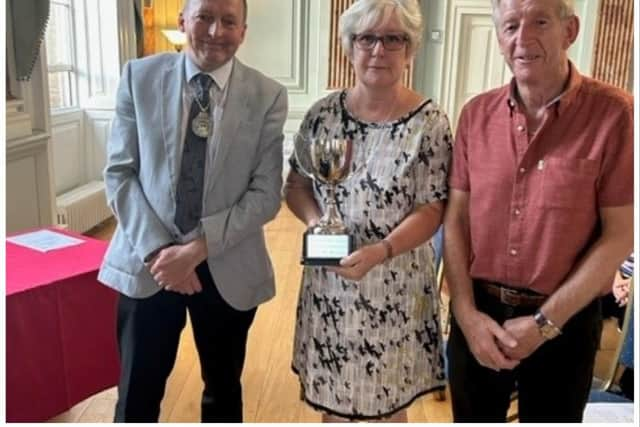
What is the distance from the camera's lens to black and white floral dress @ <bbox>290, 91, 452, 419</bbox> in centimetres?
138

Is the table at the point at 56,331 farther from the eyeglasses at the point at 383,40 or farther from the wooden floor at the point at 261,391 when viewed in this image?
the eyeglasses at the point at 383,40

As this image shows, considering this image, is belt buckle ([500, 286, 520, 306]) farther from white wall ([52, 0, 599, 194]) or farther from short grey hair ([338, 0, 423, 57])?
white wall ([52, 0, 599, 194])

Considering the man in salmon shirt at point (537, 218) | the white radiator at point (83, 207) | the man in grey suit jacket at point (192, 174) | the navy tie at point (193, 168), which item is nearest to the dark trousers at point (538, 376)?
the man in salmon shirt at point (537, 218)

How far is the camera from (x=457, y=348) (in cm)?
136

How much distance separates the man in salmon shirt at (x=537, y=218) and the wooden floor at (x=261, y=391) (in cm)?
109

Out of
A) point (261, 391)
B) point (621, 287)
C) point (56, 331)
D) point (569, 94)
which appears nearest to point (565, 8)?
point (569, 94)

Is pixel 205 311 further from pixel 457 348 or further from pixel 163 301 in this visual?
pixel 457 348

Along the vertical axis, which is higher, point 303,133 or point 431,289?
point 303,133

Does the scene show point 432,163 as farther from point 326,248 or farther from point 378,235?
point 326,248

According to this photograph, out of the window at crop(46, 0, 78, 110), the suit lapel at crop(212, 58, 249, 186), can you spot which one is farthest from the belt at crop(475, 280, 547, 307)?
the window at crop(46, 0, 78, 110)

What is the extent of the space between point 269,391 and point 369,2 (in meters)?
1.66

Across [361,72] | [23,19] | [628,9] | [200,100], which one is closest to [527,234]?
[361,72]

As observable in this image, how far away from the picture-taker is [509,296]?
1.27 meters

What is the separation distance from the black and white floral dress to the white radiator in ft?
10.5
